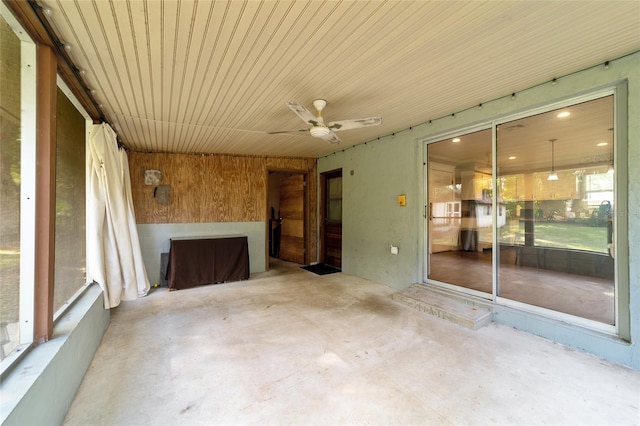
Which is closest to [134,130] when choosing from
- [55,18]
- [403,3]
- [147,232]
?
[147,232]

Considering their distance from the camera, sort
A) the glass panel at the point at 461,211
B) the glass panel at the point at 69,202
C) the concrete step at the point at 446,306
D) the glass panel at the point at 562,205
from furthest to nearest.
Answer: the glass panel at the point at 461,211 < the concrete step at the point at 446,306 < the glass panel at the point at 562,205 < the glass panel at the point at 69,202

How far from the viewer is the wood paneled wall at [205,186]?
15.6 feet

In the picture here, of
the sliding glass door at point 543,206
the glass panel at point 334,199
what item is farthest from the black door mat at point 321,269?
the sliding glass door at point 543,206

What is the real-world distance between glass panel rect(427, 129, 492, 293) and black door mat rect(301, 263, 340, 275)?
2037 millimetres

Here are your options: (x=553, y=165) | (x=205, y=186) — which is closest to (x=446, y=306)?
(x=553, y=165)

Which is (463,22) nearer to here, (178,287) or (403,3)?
(403,3)

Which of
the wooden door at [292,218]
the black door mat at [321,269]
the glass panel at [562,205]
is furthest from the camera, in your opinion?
the wooden door at [292,218]

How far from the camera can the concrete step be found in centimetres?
282

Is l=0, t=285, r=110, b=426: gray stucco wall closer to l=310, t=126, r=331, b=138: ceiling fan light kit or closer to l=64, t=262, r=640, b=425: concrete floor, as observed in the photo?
l=64, t=262, r=640, b=425: concrete floor

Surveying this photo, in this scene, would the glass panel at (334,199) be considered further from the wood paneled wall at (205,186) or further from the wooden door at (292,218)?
the wood paneled wall at (205,186)

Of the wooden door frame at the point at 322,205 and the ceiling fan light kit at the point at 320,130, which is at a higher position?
the ceiling fan light kit at the point at 320,130

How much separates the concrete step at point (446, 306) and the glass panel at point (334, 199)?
2425mm

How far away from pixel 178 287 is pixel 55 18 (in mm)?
3605

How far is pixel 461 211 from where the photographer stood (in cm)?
496
